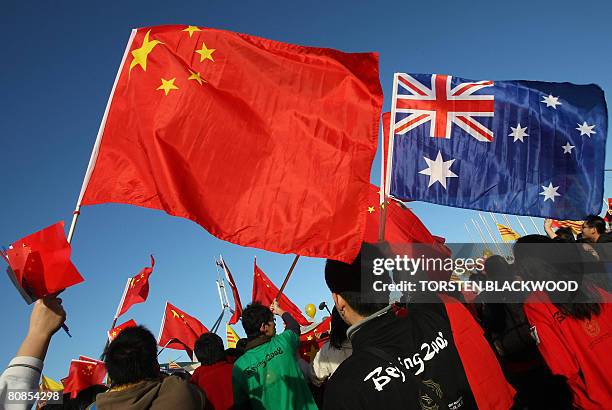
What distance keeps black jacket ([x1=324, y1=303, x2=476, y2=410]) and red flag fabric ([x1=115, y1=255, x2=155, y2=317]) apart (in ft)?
33.8

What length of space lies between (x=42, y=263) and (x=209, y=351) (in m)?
2.38

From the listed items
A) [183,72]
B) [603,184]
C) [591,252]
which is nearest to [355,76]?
[183,72]

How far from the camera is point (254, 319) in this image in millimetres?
4891

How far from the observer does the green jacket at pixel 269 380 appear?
446 centimetres

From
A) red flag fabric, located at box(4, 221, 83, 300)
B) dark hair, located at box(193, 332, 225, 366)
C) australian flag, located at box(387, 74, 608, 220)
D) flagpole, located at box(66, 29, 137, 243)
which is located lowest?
dark hair, located at box(193, 332, 225, 366)

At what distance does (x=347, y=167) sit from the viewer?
4750 millimetres

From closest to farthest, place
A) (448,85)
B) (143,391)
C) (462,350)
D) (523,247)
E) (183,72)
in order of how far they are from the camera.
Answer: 1. (462,350)
2. (143,391)
3. (523,247)
4. (183,72)
5. (448,85)

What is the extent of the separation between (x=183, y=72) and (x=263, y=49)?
0.85m

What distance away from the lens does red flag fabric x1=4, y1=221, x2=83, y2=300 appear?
2924 mm

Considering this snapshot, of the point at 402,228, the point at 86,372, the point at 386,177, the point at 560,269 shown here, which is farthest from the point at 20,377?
the point at 86,372

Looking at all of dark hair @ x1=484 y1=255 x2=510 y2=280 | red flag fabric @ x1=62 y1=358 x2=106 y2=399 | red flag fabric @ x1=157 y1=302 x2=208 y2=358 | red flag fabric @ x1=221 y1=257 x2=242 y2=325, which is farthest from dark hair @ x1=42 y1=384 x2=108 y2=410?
red flag fabric @ x1=157 y1=302 x2=208 y2=358

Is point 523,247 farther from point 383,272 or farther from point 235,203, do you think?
point 235,203

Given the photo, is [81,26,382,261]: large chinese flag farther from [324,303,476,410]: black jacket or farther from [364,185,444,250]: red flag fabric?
[364,185,444,250]: red flag fabric

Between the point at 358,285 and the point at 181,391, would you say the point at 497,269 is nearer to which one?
the point at 358,285
